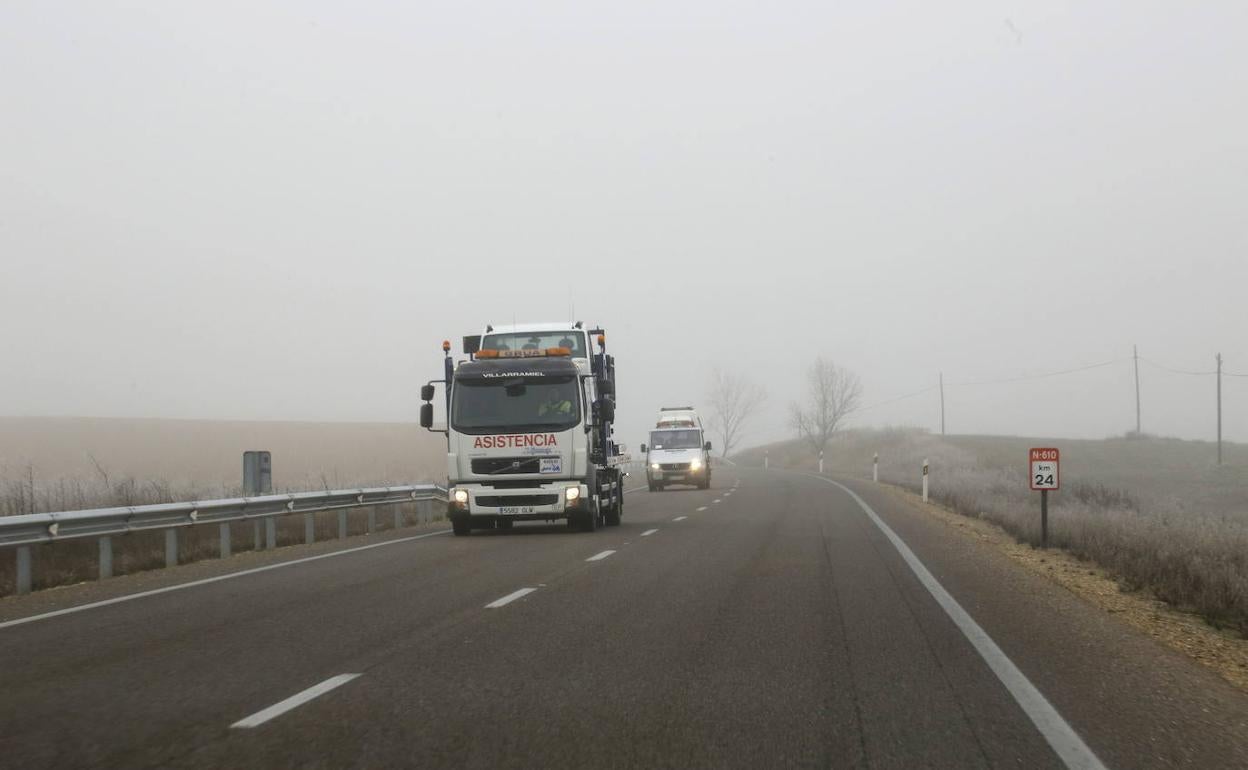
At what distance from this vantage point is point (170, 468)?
4816cm

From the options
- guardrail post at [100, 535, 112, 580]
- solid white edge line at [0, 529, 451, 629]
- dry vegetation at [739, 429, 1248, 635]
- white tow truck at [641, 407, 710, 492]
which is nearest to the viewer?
solid white edge line at [0, 529, 451, 629]

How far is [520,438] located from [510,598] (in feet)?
29.1

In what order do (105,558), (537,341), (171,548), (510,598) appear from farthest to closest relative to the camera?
(537,341) → (171,548) → (105,558) → (510,598)

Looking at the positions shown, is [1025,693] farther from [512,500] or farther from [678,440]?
[678,440]

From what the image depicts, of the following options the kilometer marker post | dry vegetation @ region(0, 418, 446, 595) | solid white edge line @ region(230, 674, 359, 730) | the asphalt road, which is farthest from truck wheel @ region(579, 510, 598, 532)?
solid white edge line @ region(230, 674, 359, 730)

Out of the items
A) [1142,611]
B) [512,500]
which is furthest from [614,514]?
[1142,611]

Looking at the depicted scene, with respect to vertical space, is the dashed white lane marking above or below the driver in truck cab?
below

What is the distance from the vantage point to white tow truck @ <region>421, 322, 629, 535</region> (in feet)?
67.5

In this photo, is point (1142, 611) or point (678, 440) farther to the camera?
point (678, 440)

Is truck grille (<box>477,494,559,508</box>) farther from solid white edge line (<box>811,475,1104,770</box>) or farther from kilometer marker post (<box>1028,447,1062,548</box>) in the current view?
solid white edge line (<box>811,475,1104,770</box>)

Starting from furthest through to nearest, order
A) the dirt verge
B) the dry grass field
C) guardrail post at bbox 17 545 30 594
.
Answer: the dry grass field, guardrail post at bbox 17 545 30 594, the dirt verge

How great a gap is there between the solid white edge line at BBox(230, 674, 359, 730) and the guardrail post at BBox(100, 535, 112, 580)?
8.69m

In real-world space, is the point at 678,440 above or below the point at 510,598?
above

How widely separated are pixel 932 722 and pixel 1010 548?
44.6 ft
